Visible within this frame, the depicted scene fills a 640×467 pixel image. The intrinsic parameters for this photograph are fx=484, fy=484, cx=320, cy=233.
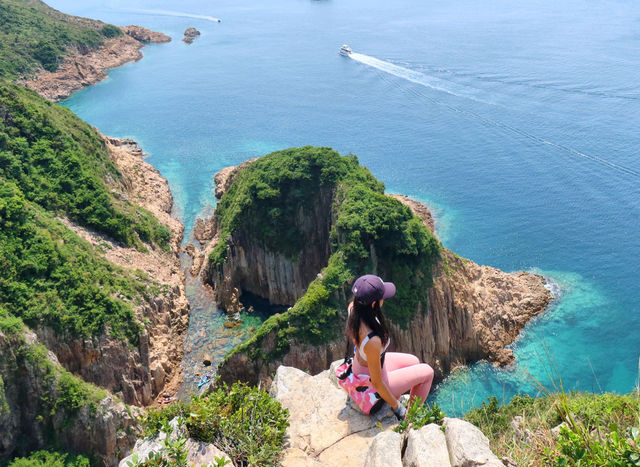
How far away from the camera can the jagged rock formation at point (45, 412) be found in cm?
2381

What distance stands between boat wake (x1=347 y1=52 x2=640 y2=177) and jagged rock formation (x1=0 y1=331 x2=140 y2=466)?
2145 inches

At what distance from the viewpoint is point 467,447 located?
813 centimetres

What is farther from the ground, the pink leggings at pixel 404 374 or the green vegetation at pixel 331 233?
the pink leggings at pixel 404 374

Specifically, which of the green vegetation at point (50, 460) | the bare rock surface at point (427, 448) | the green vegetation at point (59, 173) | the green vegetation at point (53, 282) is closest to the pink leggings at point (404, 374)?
the bare rock surface at point (427, 448)

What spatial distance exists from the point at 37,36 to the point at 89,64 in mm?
9865

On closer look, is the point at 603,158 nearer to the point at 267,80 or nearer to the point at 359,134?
the point at 359,134

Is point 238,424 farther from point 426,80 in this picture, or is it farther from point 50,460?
point 426,80

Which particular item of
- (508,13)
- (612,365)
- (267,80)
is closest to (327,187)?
(612,365)

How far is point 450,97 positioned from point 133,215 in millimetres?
52194

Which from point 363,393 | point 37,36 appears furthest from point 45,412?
point 37,36

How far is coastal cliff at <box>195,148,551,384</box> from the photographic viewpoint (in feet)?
94.6

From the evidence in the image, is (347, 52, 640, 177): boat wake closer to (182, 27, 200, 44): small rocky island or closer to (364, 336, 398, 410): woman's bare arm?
(182, 27, 200, 44): small rocky island

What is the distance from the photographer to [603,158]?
54.9m

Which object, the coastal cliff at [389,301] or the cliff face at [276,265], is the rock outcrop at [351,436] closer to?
the coastal cliff at [389,301]
